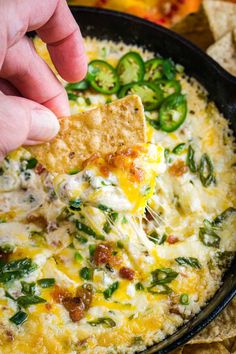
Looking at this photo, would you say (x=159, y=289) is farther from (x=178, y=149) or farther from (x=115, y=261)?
(x=178, y=149)

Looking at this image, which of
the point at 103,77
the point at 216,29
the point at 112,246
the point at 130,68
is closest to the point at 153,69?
the point at 130,68

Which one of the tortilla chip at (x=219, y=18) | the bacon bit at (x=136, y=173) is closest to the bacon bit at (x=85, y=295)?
Answer: the bacon bit at (x=136, y=173)

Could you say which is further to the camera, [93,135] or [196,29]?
[196,29]

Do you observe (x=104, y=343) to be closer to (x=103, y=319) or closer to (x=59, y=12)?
(x=103, y=319)

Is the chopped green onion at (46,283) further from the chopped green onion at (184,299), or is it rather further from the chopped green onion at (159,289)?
the chopped green onion at (184,299)

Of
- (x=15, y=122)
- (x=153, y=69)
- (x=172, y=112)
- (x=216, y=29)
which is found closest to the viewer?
(x=15, y=122)

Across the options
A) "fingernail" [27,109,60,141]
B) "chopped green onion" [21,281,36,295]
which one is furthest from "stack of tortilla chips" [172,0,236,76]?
"chopped green onion" [21,281,36,295]
